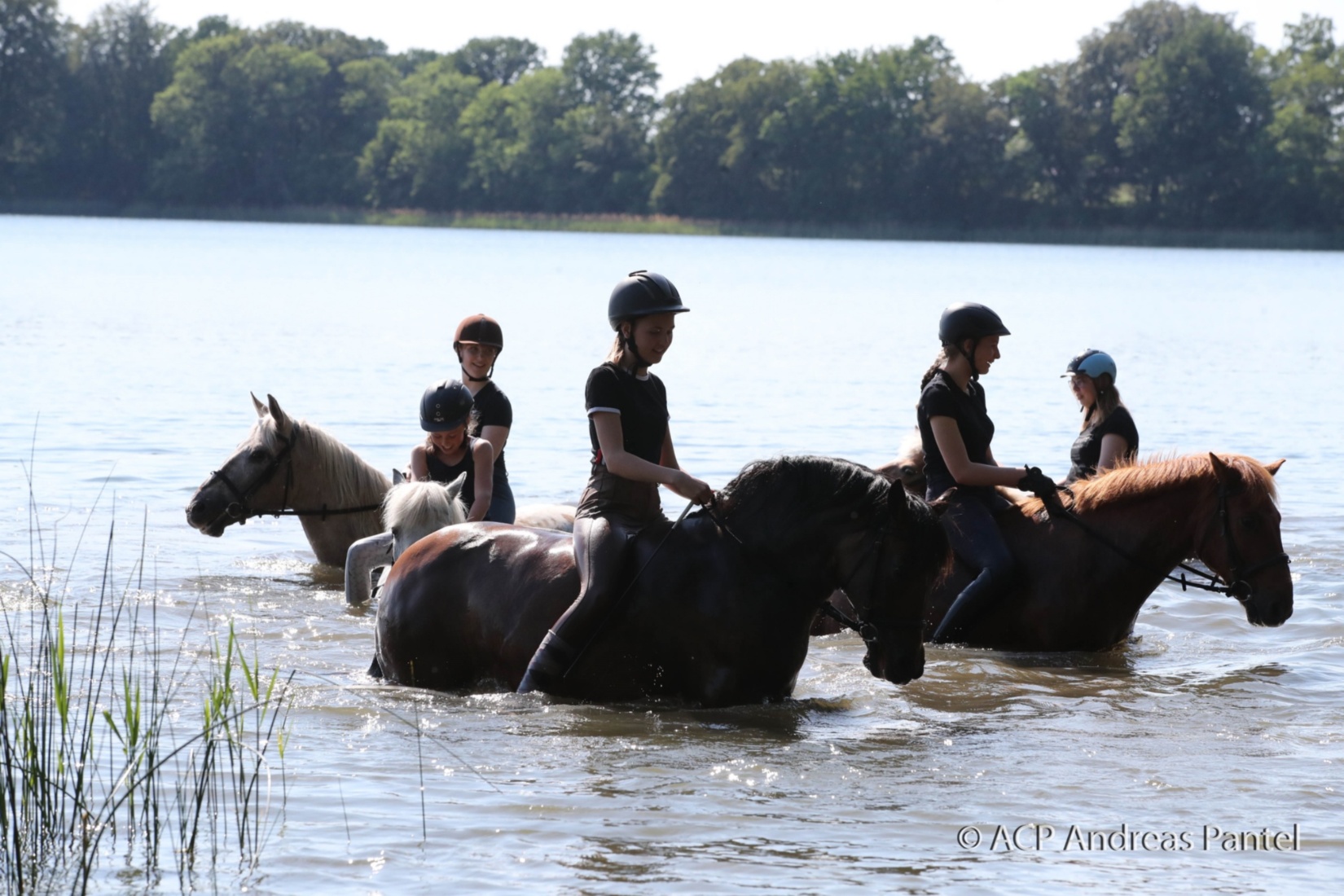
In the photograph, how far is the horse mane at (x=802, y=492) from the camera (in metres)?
7.14

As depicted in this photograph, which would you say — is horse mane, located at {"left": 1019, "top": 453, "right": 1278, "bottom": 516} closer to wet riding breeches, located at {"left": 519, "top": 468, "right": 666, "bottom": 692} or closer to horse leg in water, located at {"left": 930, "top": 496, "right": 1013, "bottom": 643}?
horse leg in water, located at {"left": 930, "top": 496, "right": 1013, "bottom": 643}

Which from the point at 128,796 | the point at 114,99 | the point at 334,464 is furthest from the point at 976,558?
the point at 114,99

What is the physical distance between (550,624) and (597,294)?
143ft

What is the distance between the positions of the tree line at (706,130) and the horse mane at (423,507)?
10129 centimetres

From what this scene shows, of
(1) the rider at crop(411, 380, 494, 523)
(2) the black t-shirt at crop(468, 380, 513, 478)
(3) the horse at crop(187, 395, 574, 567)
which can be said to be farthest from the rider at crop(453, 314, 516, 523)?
(3) the horse at crop(187, 395, 574, 567)

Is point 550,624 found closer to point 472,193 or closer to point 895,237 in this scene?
point 895,237

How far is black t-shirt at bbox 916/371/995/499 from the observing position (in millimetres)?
8953

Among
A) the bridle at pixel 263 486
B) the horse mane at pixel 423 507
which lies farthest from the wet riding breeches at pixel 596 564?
the bridle at pixel 263 486

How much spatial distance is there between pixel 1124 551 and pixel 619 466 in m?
3.36

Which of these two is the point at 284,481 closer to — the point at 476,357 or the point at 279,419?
the point at 279,419

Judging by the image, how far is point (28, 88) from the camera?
130 meters

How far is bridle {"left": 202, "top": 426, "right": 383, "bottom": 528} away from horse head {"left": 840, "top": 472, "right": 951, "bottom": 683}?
467 centimetres

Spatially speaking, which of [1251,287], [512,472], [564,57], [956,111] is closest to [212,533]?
[512,472]

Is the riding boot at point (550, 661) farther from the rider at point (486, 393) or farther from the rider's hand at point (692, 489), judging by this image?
the rider at point (486, 393)
